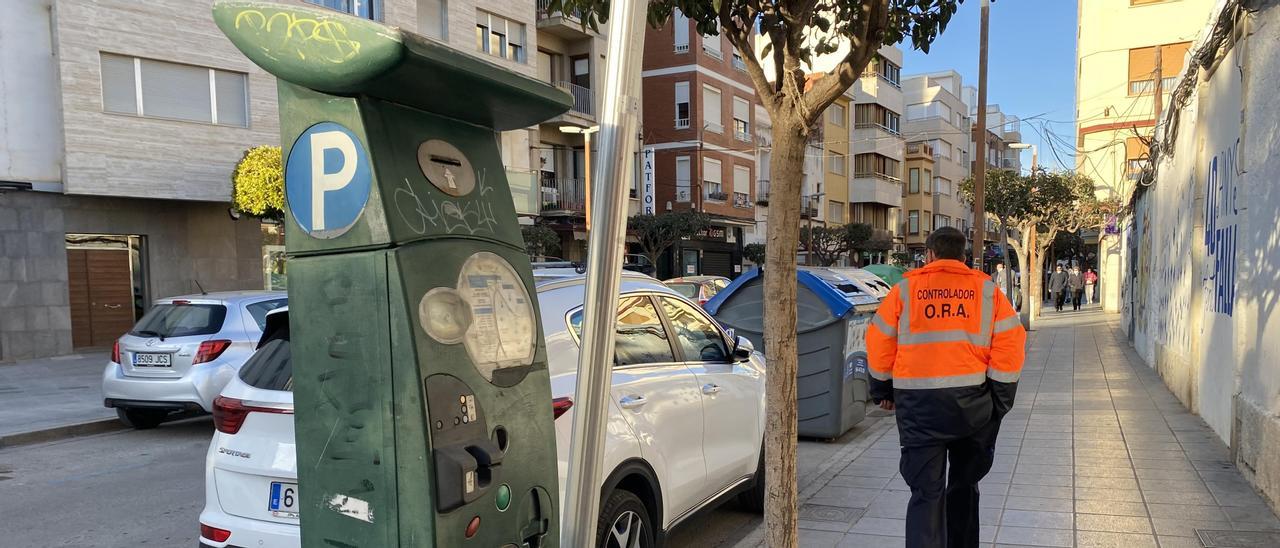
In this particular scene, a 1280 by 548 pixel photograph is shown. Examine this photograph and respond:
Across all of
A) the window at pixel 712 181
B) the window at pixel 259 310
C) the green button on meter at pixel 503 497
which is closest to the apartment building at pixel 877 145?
the window at pixel 712 181

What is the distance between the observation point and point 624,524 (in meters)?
3.73

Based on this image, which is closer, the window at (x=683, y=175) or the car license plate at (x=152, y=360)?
the car license plate at (x=152, y=360)

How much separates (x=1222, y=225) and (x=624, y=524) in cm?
637

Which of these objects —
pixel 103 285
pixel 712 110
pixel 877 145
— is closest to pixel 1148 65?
pixel 712 110

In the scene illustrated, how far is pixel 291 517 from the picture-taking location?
322cm

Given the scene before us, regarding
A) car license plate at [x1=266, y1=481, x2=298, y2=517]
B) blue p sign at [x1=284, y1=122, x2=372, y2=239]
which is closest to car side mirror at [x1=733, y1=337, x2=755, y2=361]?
car license plate at [x1=266, y1=481, x2=298, y2=517]

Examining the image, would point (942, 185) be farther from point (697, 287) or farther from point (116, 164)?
point (116, 164)

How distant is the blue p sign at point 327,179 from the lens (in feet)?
7.27

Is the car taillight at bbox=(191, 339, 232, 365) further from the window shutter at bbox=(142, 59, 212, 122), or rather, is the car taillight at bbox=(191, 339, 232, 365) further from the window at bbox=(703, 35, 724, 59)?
the window at bbox=(703, 35, 724, 59)

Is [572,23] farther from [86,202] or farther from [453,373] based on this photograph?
[453,373]

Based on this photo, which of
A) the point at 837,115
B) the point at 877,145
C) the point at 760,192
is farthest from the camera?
the point at 877,145

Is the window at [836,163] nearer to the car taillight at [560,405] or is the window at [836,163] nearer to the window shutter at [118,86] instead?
the window shutter at [118,86]

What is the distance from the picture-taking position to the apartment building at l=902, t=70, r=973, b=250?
188ft

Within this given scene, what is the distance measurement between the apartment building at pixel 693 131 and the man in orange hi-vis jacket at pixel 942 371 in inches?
1128
